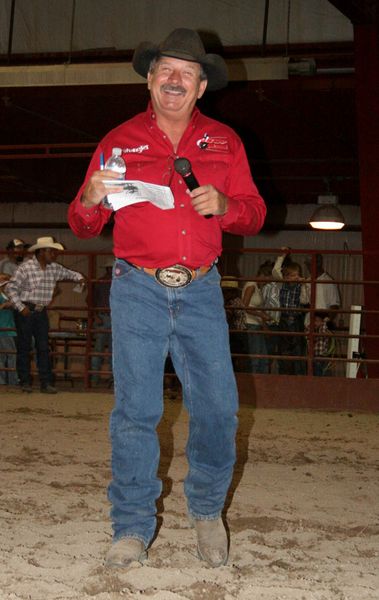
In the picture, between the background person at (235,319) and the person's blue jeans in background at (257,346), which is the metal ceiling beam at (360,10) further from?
the person's blue jeans in background at (257,346)

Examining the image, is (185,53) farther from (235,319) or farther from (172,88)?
(235,319)

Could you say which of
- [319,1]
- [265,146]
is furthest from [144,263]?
[265,146]

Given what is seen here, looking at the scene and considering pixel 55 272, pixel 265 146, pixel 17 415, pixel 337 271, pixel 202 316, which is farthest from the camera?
pixel 337 271

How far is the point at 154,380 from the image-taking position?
2.76m

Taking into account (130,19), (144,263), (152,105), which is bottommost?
(144,263)

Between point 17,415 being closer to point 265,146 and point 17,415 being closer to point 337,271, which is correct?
point 265,146

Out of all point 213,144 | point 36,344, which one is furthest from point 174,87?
point 36,344

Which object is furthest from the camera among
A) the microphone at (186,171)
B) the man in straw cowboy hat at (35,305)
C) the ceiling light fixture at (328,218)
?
the ceiling light fixture at (328,218)

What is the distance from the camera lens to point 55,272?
30.9 ft

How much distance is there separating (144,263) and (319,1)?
27.9 ft

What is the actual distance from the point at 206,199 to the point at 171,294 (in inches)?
13.8

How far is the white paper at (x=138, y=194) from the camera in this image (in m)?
2.60

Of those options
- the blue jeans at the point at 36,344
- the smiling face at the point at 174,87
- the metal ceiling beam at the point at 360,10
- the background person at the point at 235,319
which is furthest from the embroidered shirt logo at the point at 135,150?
the background person at the point at 235,319

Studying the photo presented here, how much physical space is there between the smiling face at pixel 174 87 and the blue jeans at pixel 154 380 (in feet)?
1.70
